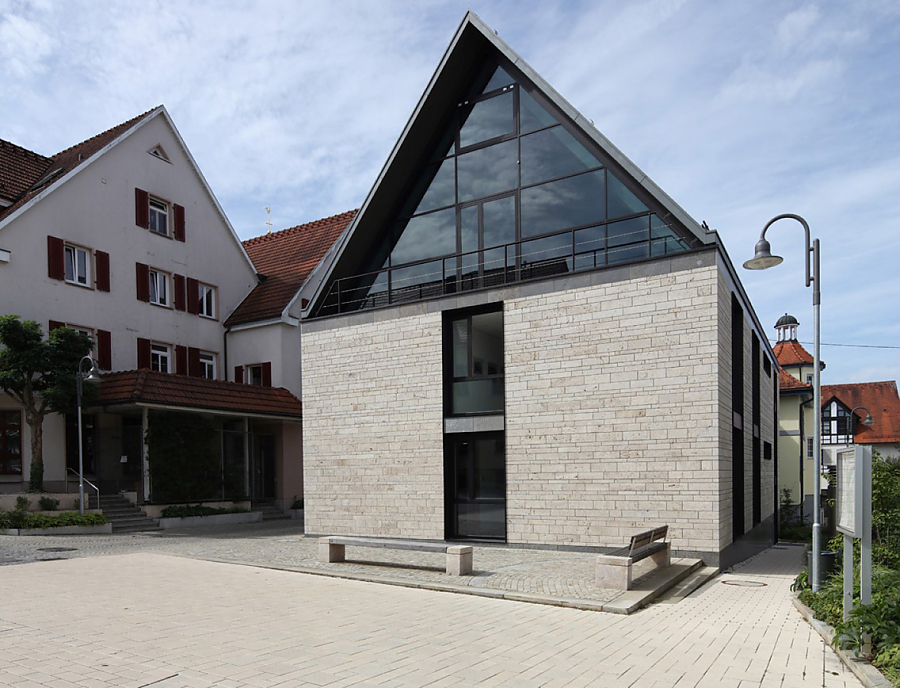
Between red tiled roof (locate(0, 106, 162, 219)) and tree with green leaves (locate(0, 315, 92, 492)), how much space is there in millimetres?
4831

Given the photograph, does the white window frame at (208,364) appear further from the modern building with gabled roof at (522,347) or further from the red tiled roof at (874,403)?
the red tiled roof at (874,403)

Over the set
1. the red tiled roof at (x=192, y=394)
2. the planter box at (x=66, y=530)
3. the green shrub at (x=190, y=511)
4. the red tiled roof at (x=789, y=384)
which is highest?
the red tiled roof at (x=192, y=394)

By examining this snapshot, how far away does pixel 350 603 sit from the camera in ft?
30.0

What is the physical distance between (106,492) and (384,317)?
Answer: 12.2m

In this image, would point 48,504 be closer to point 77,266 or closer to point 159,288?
point 77,266

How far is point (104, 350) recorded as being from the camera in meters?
23.6

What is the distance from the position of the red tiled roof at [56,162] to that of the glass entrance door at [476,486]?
1639 centimetres

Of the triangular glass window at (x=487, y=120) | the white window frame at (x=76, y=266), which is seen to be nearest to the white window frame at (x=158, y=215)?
the white window frame at (x=76, y=266)

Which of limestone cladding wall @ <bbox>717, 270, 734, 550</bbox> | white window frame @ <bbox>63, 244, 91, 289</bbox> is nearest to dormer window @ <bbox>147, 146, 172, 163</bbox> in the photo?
white window frame @ <bbox>63, 244, 91, 289</bbox>

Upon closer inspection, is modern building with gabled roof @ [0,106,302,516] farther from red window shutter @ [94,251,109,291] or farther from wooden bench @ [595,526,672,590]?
wooden bench @ [595,526,672,590]

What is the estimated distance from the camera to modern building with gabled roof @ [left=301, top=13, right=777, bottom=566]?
12.5m

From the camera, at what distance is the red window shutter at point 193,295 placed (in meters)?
27.2

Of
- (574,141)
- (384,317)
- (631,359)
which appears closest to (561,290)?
(631,359)

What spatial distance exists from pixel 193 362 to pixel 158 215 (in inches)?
225
